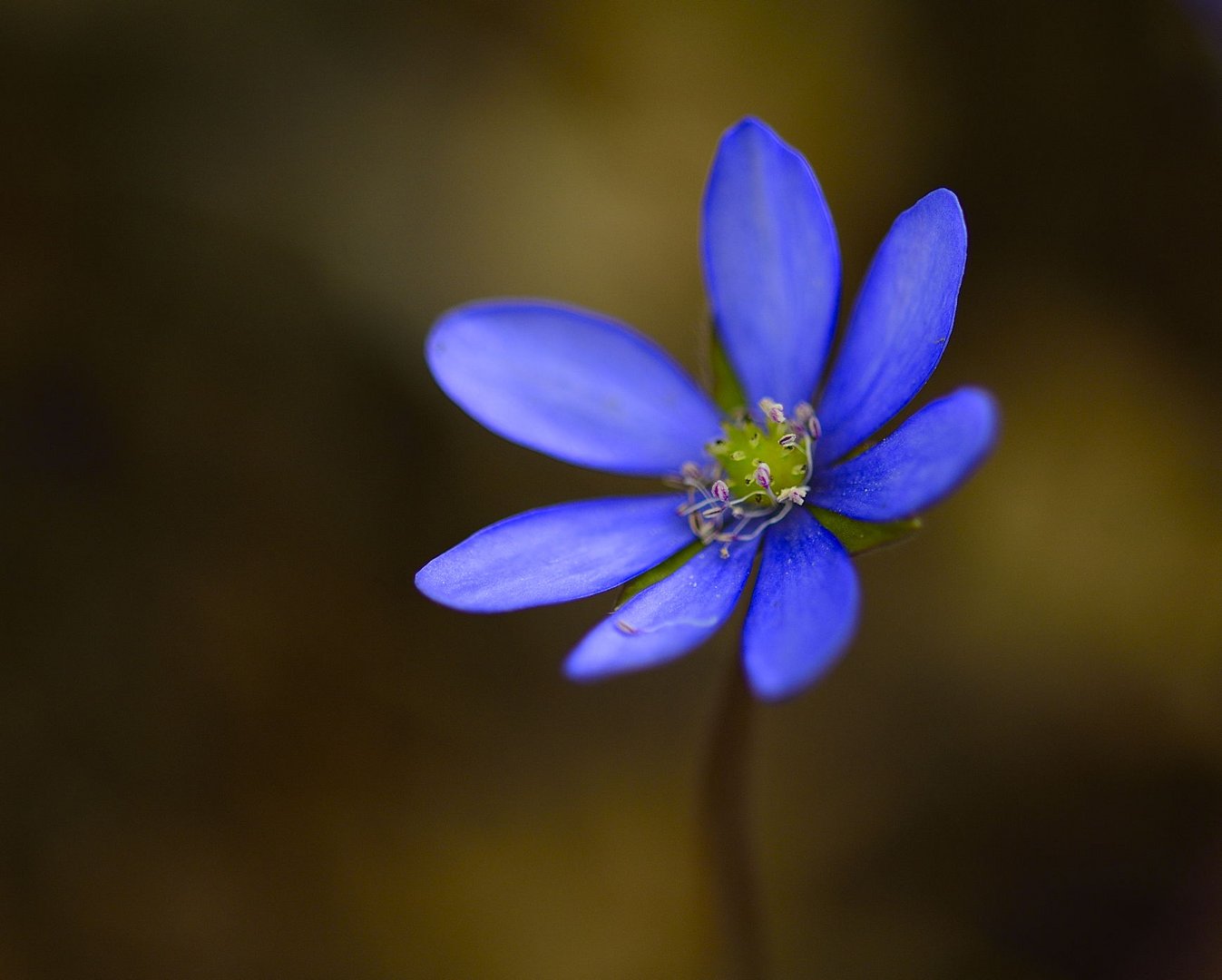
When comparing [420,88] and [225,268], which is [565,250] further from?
[225,268]

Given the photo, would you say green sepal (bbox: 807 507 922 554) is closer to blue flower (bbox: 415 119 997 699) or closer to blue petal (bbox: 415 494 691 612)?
blue flower (bbox: 415 119 997 699)

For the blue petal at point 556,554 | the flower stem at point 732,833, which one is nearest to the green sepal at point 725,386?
the blue petal at point 556,554

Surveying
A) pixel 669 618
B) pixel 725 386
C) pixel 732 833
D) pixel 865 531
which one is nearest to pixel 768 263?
pixel 725 386

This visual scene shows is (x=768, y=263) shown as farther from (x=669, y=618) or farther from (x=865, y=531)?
(x=669, y=618)

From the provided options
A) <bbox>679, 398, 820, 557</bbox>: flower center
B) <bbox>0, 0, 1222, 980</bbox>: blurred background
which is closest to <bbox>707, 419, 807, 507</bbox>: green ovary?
<bbox>679, 398, 820, 557</bbox>: flower center

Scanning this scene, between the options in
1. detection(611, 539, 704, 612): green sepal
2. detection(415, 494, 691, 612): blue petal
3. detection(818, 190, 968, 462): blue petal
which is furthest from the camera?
detection(611, 539, 704, 612): green sepal

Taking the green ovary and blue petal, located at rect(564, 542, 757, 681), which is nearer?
blue petal, located at rect(564, 542, 757, 681)
